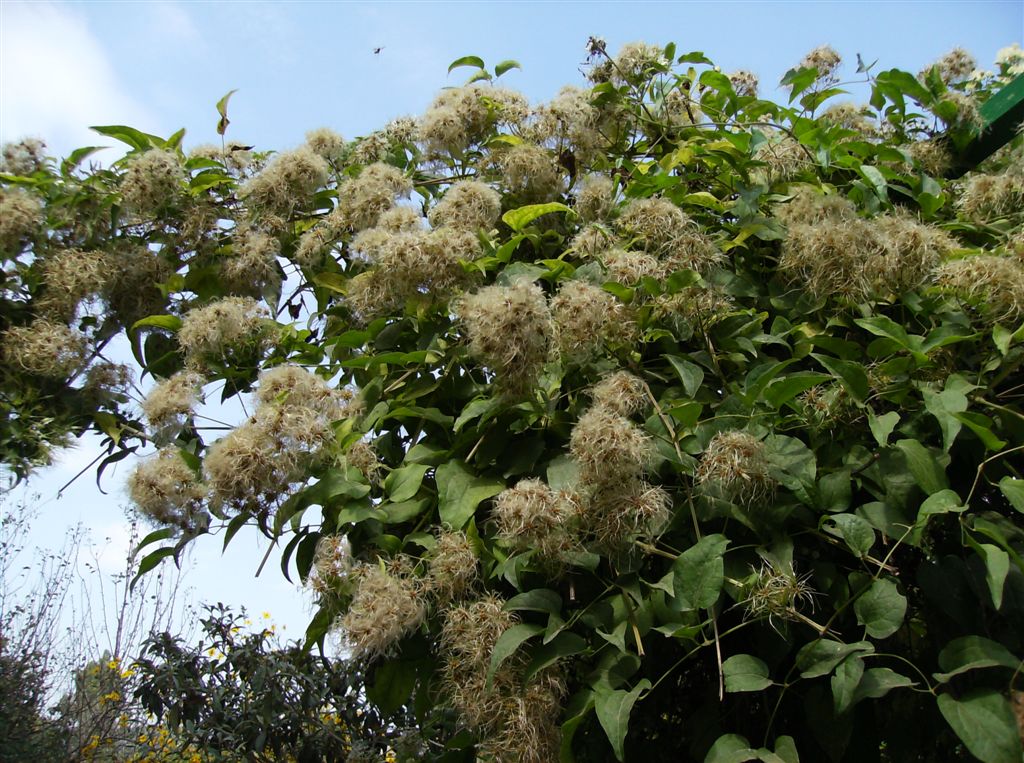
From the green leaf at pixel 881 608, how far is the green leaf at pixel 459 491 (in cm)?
53

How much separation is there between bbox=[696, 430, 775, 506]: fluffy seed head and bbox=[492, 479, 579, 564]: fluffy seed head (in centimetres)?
19

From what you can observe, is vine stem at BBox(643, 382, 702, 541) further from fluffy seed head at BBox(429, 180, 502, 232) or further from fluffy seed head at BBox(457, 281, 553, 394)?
fluffy seed head at BBox(429, 180, 502, 232)

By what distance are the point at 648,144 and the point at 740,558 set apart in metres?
1.07

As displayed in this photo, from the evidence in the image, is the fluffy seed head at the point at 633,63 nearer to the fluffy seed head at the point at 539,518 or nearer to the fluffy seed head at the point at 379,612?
the fluffy seed head at the point at 539,518

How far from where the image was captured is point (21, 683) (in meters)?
4.75

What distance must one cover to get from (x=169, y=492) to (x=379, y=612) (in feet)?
1.40

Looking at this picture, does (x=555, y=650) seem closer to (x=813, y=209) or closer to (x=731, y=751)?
(x=731, y=751)

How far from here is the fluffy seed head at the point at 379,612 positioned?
124cm

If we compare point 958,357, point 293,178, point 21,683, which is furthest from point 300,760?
point 958,357

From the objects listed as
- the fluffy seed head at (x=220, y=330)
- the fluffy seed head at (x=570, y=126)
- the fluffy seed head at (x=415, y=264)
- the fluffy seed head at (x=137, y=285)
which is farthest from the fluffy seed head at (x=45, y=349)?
the fluffy seed head at (x=570, y=126)

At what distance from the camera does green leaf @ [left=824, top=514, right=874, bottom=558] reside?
3.96 feet

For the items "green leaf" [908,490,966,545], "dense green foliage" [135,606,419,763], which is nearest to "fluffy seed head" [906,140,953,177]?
"green leaf" [908,490,966,545]

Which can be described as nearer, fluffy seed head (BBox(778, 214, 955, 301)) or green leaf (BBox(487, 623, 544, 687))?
green leaf (BBox(487, 623, 544, 687))

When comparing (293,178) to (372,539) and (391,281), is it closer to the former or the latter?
(391,281)
